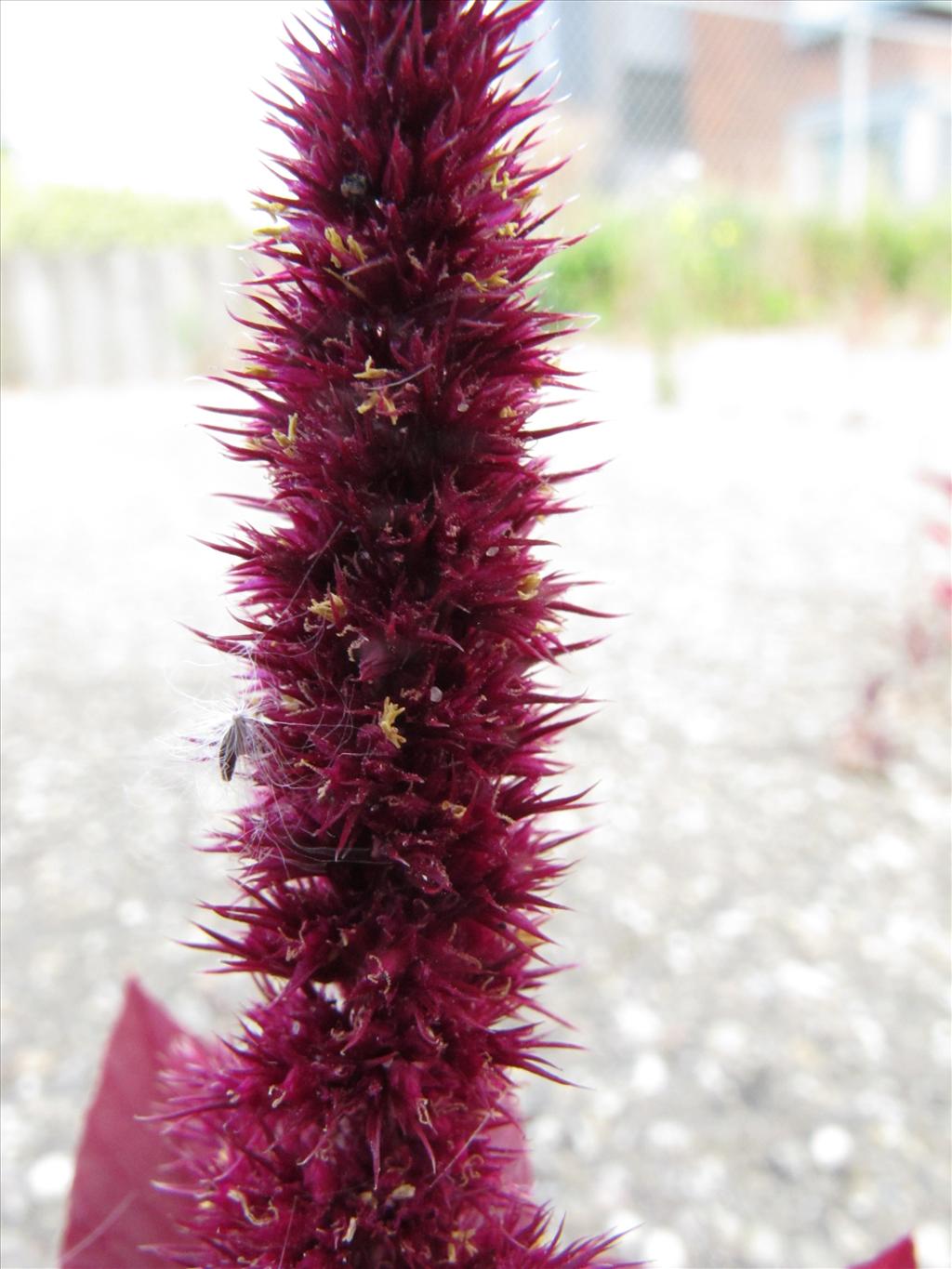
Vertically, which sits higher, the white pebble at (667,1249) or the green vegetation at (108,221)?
the green vegetation at (108,221)

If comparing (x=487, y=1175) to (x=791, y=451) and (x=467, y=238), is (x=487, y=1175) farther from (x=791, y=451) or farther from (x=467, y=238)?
(x=791, y=451)

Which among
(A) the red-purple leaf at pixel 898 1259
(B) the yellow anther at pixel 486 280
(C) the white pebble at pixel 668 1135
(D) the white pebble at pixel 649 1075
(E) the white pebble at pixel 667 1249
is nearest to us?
(B) the yellow anther at pixel 486 280

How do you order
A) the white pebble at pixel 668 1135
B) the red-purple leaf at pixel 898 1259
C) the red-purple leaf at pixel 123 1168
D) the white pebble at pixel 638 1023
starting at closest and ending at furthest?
the red-purple leaf at pixel 898 1259
the red-purple leaf at pixel 123 1168
the white pebble at pixel 668 1135
the white pebble at pixel 638 1023

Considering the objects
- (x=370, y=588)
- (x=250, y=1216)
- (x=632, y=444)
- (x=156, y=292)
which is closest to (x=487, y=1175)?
(x=250, y=1216)

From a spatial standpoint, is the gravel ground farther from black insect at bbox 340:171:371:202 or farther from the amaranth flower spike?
black insect at bbox 340:171:371:202

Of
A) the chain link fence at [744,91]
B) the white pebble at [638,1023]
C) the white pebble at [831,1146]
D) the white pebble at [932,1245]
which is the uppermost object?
the chain link fence at [744,91]

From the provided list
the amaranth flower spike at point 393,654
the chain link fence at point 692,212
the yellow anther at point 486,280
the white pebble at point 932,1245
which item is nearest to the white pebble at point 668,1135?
the white pebble at point 932,1245

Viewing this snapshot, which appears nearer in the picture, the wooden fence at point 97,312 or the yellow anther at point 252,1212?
the yellow anther at point 252,1212

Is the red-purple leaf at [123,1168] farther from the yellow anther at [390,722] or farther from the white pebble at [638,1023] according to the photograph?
the white pebble at [638,1023]
